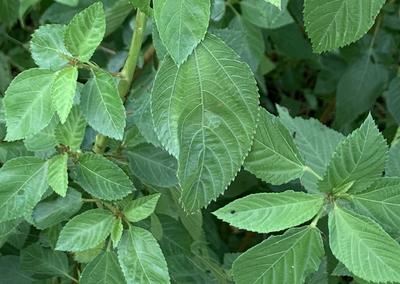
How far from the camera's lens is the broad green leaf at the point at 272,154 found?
0.97 m

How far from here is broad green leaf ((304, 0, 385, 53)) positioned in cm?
92

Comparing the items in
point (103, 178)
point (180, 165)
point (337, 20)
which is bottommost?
point (103, 178)

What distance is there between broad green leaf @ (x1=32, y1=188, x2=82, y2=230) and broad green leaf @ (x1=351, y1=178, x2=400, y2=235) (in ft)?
1.37

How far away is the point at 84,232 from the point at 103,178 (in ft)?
0.26

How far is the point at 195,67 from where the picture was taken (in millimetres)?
908

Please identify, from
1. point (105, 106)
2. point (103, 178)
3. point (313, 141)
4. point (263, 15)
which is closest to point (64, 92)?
point (105, 106)

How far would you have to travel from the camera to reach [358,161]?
92cm

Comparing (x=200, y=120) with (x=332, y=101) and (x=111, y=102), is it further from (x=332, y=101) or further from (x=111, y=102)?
(x=332, y=101)

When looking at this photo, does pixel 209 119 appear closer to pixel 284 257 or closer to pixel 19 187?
pixel 284 257

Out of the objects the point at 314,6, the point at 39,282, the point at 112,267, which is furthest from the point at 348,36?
the point at 39,282

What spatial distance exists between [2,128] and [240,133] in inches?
18.2

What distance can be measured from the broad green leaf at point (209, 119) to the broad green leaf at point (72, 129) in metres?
0.19

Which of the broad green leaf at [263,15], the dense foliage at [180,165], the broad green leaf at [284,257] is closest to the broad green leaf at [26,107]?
the dense foliage at [180,165]

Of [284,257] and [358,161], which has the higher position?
[358,161]
